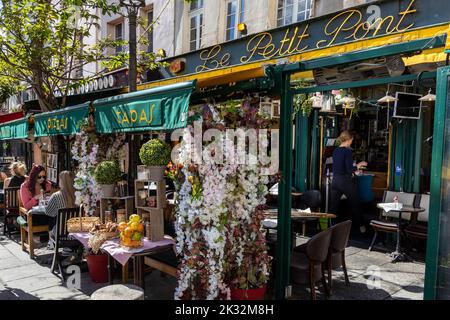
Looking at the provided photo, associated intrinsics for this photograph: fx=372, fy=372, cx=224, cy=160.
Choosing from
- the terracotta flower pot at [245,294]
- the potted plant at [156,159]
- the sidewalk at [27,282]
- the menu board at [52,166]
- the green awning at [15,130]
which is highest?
the green awning at [15,130]

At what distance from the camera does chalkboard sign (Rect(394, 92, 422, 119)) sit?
621cm

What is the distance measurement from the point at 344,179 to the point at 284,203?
3.52 meters

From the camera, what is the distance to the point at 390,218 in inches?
280

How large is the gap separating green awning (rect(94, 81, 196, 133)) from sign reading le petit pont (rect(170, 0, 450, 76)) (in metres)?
4.40

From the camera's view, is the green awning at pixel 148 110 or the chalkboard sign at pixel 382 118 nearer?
the green awning at pixel 148 110

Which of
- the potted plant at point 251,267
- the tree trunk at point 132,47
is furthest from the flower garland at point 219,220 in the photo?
the tree trunk at point 132,47

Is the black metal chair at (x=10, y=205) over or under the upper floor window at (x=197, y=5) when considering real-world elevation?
under

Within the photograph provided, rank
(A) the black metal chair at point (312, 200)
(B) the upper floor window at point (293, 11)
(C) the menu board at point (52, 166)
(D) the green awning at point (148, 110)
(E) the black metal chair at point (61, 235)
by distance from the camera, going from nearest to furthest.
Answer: (D) the green awning at point (148, 110) < (E) the black metal chair at point (61, 235) < (A) the black metal chair at point (312, 200) < (B) the upper floor window at point (293, 11) < (C) the menu board at point (52, 166)

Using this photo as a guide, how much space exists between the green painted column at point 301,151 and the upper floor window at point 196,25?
440 cm

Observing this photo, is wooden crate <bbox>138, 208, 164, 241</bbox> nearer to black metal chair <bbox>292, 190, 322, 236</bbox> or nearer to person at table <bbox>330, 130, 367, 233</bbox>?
black metal chair <bbox>292, 190, 322, 236</bbox>

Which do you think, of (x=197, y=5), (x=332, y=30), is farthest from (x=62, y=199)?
(x=197, y=5)

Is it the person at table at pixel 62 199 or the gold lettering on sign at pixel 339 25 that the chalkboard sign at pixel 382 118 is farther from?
the person at table at pixel 62 199

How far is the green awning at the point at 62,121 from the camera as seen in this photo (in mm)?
5693
